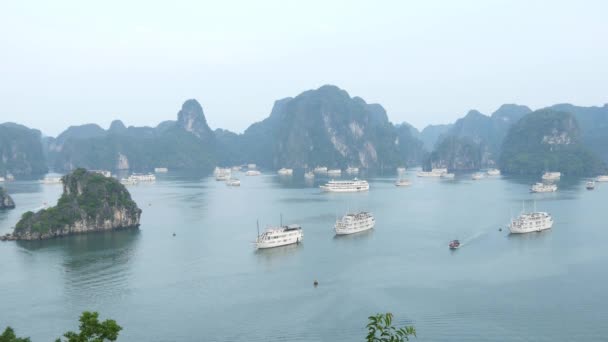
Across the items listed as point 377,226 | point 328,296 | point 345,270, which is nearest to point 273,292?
point 328,296

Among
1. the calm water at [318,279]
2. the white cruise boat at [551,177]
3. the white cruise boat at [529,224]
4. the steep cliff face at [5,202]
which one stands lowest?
the calm water at [318,279]

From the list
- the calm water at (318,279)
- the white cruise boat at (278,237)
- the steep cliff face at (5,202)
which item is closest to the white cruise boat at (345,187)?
the calm water at (318,279)

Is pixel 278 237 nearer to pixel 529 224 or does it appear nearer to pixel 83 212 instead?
pixel 83 212

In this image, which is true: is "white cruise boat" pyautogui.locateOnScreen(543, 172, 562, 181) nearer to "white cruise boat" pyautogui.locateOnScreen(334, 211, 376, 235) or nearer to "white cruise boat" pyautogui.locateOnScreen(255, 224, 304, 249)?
"white cruise boat" pyautogui.locateOnScreen(334, 211, 376, 235)

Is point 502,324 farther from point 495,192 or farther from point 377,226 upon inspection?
point 495,192

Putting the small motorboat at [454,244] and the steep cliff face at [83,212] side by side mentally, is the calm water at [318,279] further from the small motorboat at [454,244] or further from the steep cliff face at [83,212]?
the steep cliff face at [83,212]

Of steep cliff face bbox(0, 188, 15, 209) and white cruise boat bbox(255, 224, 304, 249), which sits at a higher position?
steep cliff face bbox(0, 188, 15, 209)

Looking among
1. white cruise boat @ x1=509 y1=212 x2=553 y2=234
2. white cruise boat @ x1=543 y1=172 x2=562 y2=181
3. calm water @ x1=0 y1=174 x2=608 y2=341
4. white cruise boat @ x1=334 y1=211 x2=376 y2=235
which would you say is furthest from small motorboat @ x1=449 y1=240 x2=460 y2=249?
white cruise boat @ x1=543 y1=172 x2=562 y2=181
